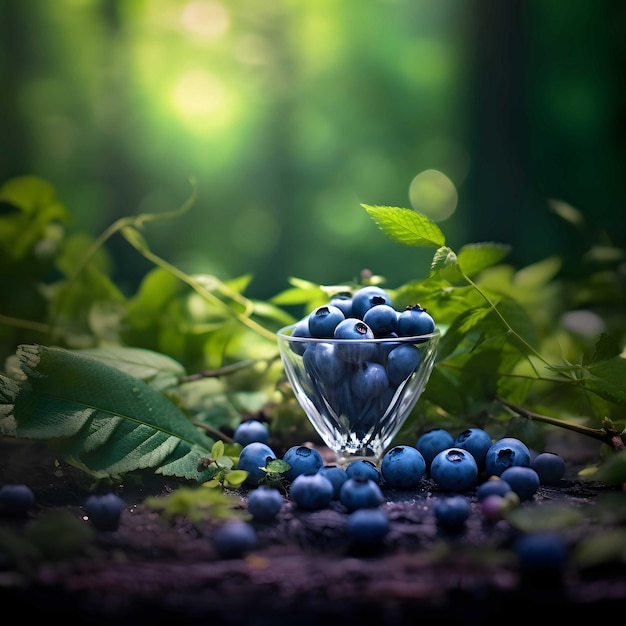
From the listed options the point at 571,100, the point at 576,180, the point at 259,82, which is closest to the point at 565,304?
the point at 576,180

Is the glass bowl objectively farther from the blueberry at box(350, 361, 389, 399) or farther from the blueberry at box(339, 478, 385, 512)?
the blueberry at box(339, 478, 385, 512)

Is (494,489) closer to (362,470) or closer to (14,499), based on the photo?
(362,470)

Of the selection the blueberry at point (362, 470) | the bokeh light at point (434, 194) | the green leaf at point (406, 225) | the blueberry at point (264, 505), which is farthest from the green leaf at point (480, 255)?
the bokeh light at point (434, 194)

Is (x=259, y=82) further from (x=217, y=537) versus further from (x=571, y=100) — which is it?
(x=217, y=537)

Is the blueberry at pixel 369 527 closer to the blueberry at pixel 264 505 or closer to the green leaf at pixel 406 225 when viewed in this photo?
the blueberry at pixel 264 505

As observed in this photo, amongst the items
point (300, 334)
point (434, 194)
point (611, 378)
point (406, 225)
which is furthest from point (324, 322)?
point (434, 194)

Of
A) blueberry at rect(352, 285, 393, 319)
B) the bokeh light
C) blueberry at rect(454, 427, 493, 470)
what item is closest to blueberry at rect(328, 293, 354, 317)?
blueberry at rect(352, 285, 393, 319)
